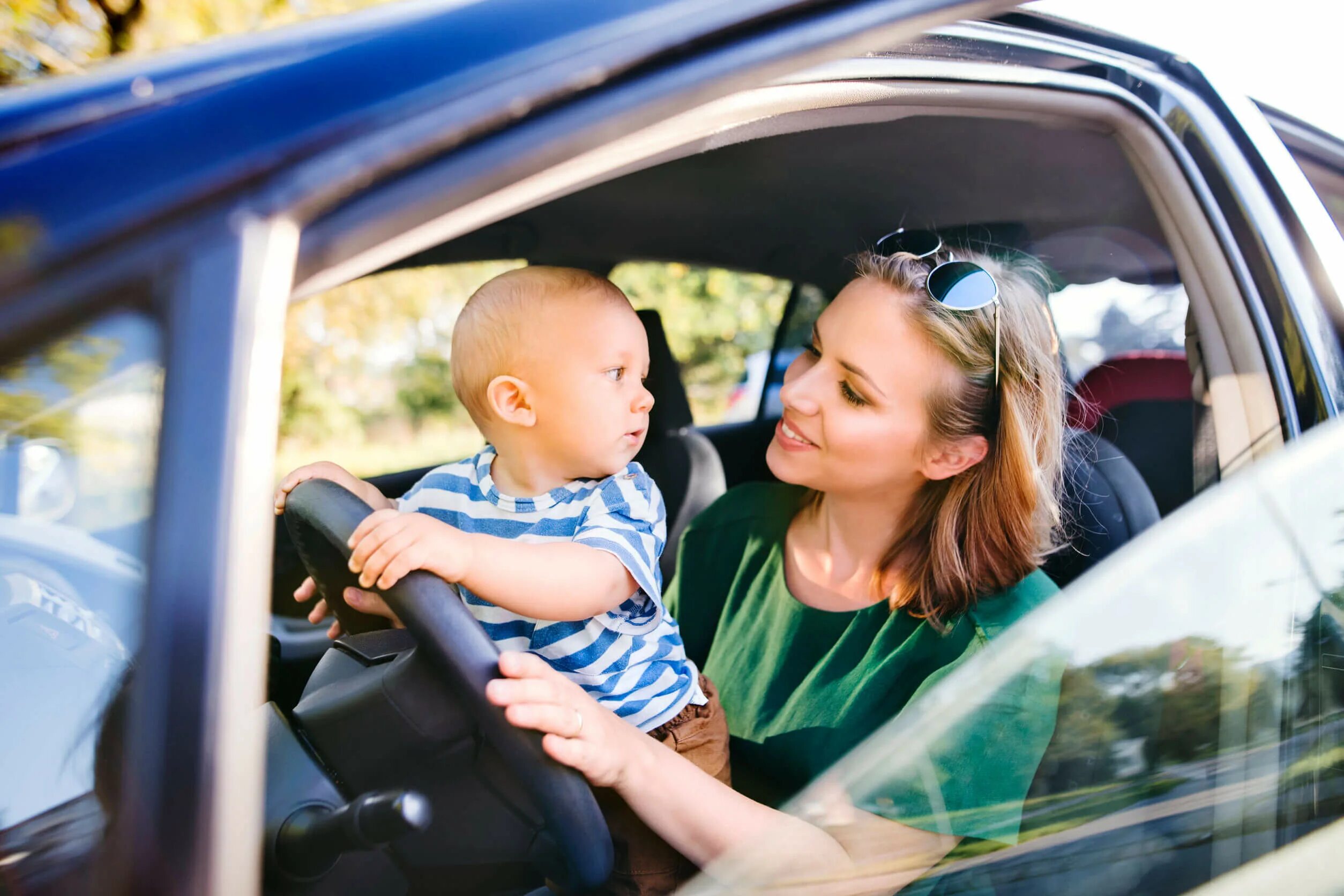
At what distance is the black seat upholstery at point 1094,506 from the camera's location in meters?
1.70

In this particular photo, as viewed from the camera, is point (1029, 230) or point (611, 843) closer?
point (611, 843)

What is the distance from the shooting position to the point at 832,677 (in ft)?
5.07

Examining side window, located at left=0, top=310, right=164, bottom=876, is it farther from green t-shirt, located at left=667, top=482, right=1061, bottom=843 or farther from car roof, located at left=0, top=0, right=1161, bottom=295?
green t-shirt, located at left=667, top=482, right=1061, bottom=843

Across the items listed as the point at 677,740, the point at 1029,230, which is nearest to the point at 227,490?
the point at 677,740

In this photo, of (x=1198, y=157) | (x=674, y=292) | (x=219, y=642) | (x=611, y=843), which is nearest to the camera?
(x=219, y=642)

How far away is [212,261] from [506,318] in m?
0.62

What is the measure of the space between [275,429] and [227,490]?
0.06 meters

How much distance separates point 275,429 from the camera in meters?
0.71

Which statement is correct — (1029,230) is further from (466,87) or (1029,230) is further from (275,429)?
(275,429)

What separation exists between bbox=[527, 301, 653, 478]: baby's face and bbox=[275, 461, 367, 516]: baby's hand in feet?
0.88

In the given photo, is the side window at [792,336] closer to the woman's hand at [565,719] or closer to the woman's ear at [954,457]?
the woman's ear at [954,457]

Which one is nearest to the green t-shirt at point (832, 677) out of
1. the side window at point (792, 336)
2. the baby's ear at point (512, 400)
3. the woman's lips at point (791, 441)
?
the woman's lips at point (791, 441)

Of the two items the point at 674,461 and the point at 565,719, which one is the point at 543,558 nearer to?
the point at 565,719

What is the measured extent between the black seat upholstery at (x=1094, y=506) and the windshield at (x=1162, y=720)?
1.71ft
